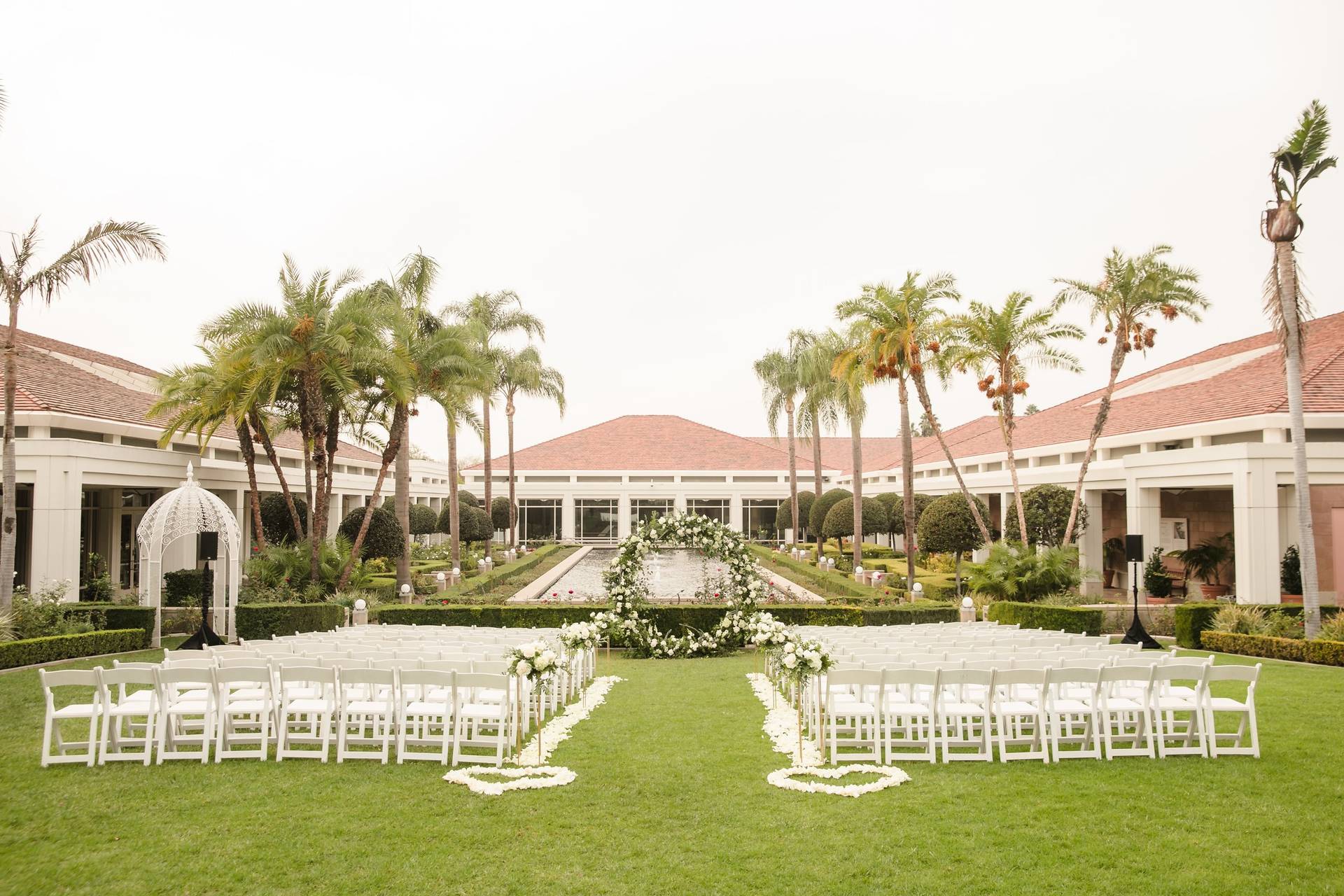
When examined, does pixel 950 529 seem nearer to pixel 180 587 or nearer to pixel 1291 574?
pixel 1291 574

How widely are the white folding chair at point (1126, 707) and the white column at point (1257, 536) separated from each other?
12.5m

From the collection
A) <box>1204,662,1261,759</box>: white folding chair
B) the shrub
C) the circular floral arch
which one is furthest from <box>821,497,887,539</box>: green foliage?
<box>1204,662,1261,759</box>: white folding chair

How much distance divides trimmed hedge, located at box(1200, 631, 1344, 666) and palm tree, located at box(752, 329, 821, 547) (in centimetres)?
1963

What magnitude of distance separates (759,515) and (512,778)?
44.7m

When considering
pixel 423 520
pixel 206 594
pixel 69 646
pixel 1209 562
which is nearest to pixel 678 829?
pixel 206 594

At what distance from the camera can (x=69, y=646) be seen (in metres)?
15.1

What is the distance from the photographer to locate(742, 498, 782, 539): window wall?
51.6 meters

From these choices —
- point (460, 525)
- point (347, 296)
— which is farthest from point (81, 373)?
point (460, 525)

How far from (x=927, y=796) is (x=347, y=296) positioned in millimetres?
18404

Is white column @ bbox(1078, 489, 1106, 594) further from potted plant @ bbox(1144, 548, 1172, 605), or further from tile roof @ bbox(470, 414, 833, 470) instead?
tile roof @ bbox(470, 414, 833, 470)

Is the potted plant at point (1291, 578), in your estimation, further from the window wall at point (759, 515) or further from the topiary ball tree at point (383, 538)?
the window wall at point (759, 515)

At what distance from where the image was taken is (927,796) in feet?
22.9

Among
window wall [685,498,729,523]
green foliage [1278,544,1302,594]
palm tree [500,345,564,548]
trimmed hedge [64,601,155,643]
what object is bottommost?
trimmed hedge [64,601,155,643]

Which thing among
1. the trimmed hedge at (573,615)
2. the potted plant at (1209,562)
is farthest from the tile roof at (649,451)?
the trimmed hedge at (573,615)
